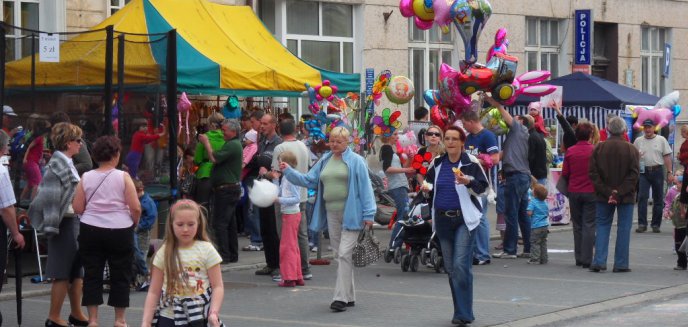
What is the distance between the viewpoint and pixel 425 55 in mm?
26094

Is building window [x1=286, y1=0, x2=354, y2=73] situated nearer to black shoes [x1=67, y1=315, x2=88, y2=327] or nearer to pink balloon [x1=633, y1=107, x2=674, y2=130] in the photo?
pink balloon [x1=633, y1=107, x2=674, y2=130]

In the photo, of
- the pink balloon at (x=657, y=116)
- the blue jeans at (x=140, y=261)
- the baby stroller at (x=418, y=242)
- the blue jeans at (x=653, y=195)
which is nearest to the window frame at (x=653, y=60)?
the pink balloon at (x=657, y=116)

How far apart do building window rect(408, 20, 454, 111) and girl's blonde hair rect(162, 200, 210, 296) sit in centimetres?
1830

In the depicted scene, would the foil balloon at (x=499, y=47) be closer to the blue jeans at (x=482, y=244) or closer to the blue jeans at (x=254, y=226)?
the blue jeans at (x=482, y=244)

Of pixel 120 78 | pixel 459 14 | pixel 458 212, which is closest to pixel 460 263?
pixel 458 212

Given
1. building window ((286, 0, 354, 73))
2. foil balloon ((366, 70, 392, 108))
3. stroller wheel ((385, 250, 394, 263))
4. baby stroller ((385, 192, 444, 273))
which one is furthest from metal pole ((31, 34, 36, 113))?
building window ((286, 0, 354, 73))

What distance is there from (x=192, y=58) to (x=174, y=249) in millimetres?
10059

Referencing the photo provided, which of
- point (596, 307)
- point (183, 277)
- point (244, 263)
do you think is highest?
point (183, 277)

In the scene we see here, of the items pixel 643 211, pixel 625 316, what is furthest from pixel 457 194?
pixel 643 211

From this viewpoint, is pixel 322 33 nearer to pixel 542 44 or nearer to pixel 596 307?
pixel 542 44

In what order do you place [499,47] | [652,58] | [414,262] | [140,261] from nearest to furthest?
[140,261] → [414,262] → [499,47] → [652,58]

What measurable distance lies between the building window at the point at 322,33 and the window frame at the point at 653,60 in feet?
35.1

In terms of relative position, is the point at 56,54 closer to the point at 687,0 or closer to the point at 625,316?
the point at 625,316

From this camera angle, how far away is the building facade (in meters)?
19.4
